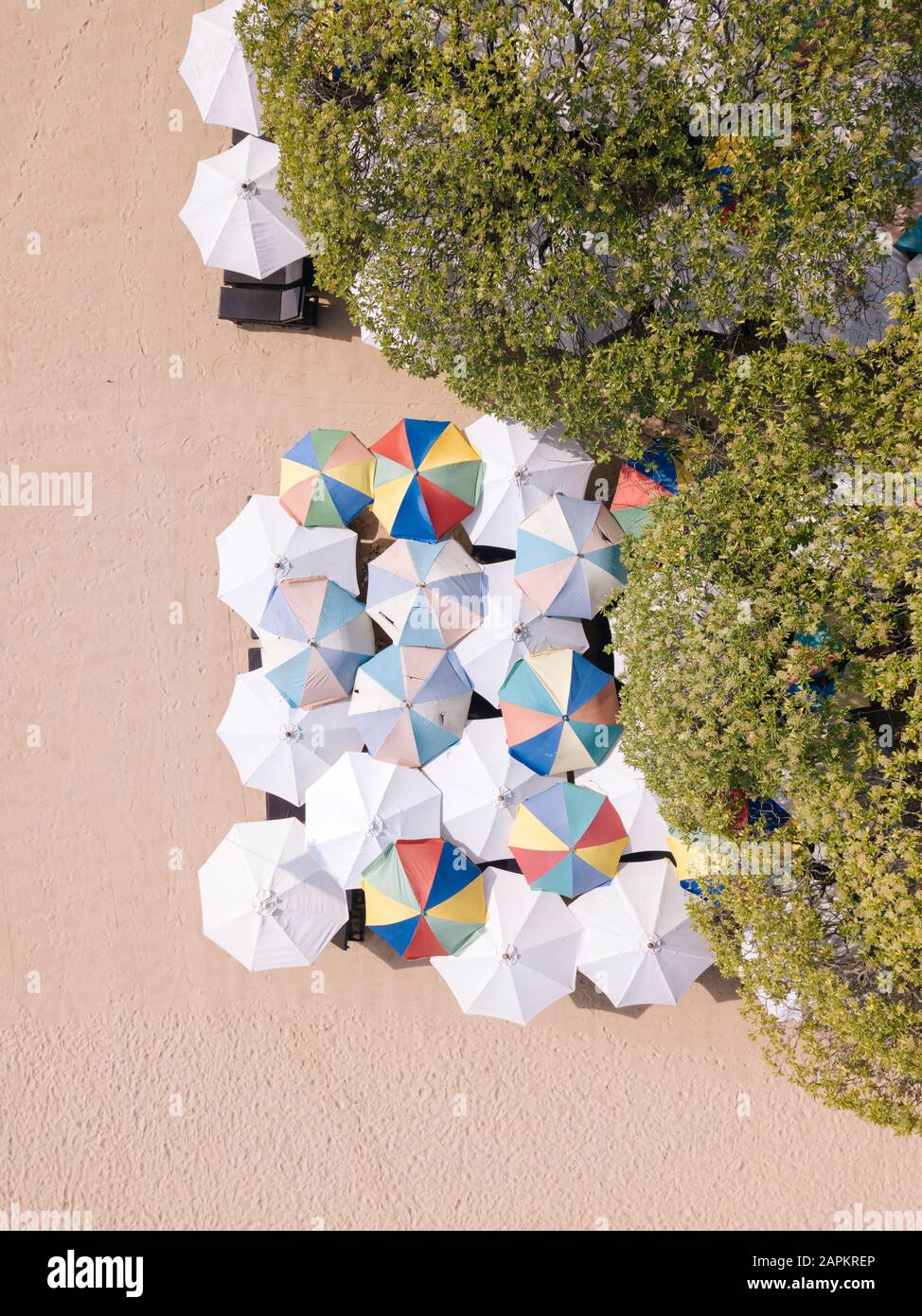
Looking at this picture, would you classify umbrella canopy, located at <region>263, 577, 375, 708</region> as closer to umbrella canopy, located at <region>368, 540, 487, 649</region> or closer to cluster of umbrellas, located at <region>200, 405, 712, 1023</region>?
cluster of umbrellas, located at <region>200, 405, 712, 1023</region>

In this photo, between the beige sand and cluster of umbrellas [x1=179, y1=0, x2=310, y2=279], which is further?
the beige sand

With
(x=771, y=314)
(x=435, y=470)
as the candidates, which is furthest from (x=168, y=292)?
(x=771, y=314)

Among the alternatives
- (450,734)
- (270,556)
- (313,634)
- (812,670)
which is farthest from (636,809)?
(270,556)

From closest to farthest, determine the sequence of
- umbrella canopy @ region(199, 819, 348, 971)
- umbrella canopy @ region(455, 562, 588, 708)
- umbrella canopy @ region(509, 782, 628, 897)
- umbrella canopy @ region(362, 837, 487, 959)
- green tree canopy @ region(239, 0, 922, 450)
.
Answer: green tree canopy @ region(239, 0, 922, 450) < umbrella canopy @ region(509, 782, 628, 897) < umbrella canopy @ region(362, 837, 487, 959) < umbrella canopy @ region(455, 562, 588, 708) < umbrella canopy @ region(199, 819, 348, 971)

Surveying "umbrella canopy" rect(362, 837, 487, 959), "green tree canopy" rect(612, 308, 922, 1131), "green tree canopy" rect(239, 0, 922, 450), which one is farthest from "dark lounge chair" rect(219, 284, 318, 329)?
"umbrella canopy" rect(362, 837, 487, 959)

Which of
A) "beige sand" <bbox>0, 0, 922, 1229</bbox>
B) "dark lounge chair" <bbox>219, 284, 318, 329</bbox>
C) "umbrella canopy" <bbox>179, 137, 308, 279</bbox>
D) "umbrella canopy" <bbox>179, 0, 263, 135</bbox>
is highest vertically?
"umbrella canopy" <bbox>179, 0, 263, 135</bbox>

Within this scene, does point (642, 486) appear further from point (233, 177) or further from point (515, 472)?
point (233, 177)
